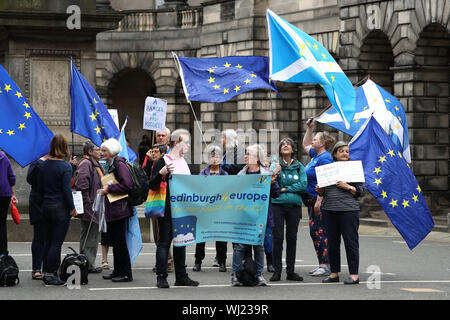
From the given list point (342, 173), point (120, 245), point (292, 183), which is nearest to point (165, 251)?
point (120, 245)

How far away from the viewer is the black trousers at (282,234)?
1280 centimetres

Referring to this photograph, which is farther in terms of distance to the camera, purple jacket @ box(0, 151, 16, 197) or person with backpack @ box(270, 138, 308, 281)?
person with backpack @ box(270, 138, 308, 281)

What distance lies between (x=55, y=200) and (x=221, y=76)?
3.12 metres

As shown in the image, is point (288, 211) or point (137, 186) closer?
point (137, 186)

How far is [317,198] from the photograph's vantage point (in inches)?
525

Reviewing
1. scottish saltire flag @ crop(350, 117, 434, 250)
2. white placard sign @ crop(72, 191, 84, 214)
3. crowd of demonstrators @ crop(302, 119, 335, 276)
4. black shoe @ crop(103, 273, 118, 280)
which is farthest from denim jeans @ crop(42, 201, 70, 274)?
scottish saltire flag @ crop(350, 117, 434, 250)

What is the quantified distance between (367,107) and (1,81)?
5.25 m

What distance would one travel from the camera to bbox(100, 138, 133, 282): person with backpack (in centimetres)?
1241

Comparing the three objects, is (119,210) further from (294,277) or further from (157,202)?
(294,277)

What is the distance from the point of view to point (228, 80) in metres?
14.1

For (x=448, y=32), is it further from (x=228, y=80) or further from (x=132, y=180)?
(x=132, y=180)

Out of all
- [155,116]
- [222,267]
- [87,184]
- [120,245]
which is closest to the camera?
[120,245]

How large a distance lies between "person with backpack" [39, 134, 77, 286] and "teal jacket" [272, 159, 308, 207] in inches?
98.4

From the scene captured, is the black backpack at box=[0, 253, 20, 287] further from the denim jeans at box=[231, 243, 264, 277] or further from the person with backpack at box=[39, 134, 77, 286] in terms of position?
the denim jeans at box=[231, 243, 264, 277]
